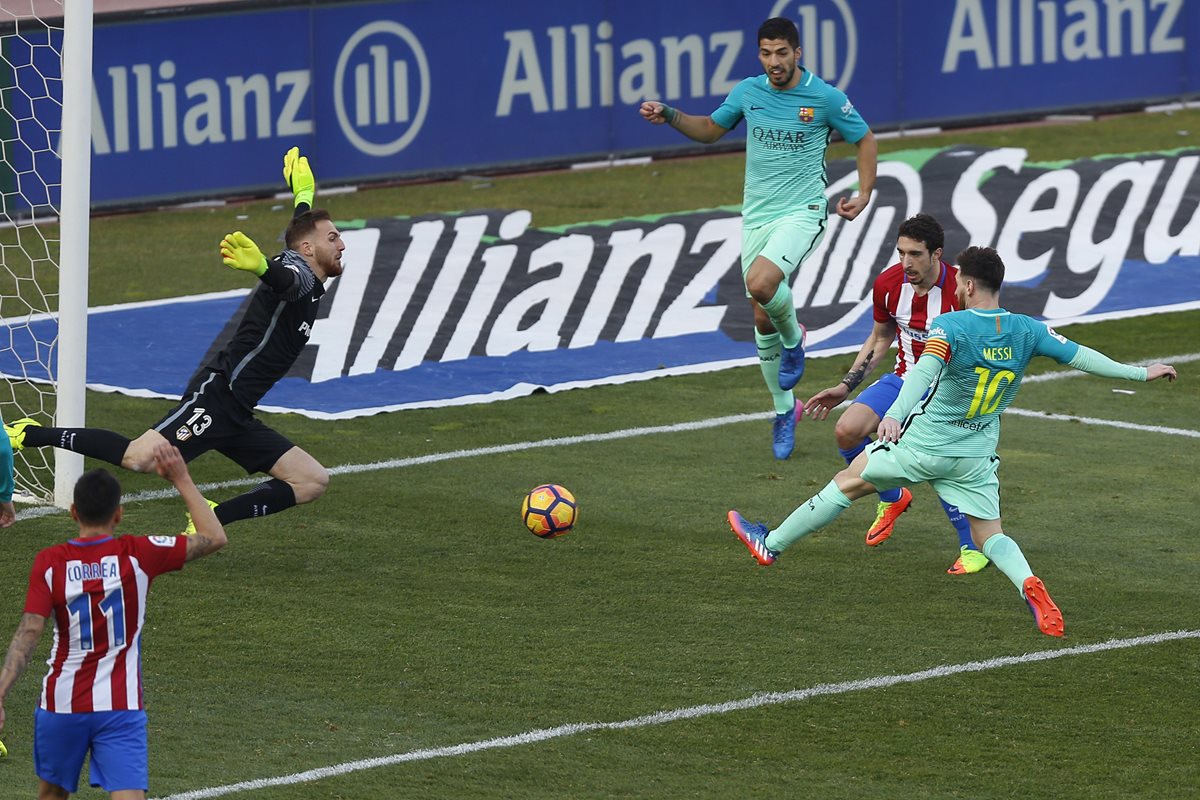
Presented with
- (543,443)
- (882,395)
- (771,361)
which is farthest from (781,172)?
(882,395)

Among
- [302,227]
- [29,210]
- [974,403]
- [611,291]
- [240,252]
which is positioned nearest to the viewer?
[240,252]

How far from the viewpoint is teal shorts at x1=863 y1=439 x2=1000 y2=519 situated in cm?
948

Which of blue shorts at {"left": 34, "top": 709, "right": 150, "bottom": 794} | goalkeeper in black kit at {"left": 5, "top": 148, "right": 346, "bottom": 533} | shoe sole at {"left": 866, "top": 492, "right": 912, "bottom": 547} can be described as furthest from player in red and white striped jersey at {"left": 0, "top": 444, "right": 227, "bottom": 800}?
shoe sole at {"left": 866, "top": 492, "right": 912, "bottom": 547}

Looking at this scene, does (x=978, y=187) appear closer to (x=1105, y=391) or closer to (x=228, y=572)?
(x=1105, y=391)

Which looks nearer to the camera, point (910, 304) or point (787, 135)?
point (910, 304)

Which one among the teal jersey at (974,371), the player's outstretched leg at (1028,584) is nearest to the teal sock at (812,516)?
the teal jersey at (974,371)

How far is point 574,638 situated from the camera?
955cm

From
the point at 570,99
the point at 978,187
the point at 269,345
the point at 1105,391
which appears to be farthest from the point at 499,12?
the point at 269,345

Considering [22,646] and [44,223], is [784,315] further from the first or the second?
[22,646]

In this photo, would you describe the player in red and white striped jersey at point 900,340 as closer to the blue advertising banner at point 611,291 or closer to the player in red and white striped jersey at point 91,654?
the blue advertising banner at point 611,291

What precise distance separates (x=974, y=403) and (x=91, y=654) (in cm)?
439

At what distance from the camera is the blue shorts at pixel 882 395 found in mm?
11297

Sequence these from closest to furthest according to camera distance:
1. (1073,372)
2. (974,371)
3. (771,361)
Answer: (974,371), (771,361), (1073,372)

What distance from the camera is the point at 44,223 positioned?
50.1 ft
